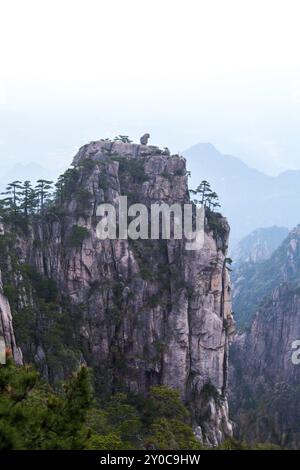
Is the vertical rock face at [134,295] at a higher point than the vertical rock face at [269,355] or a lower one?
higher

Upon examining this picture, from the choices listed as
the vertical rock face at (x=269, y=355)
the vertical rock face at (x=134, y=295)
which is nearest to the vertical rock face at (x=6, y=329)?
the vertical rock face at (x=134, y=295)

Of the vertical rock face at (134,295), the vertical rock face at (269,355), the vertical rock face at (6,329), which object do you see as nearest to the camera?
the vertical rock face at (6,329)

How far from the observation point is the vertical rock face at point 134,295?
37.1 meters

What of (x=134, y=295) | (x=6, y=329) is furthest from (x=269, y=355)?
(x=6, y=329)

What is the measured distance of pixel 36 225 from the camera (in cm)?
3781

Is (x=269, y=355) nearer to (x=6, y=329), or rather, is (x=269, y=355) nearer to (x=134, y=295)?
(x=134, y=295)

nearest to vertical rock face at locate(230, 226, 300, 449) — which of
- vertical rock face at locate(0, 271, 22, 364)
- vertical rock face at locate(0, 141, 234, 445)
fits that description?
vertical rock face at locate(0, 141, 234, 445)

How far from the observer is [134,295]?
1528 inches

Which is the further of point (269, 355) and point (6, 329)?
point (269, 355)

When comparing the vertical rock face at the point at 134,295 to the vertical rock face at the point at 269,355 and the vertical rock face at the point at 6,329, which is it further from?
the vertical rock face at the point at 269,355

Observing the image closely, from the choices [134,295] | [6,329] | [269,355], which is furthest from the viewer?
[269,355]

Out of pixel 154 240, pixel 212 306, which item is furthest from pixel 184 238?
pixel 212 306

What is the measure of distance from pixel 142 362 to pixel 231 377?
45.9m
